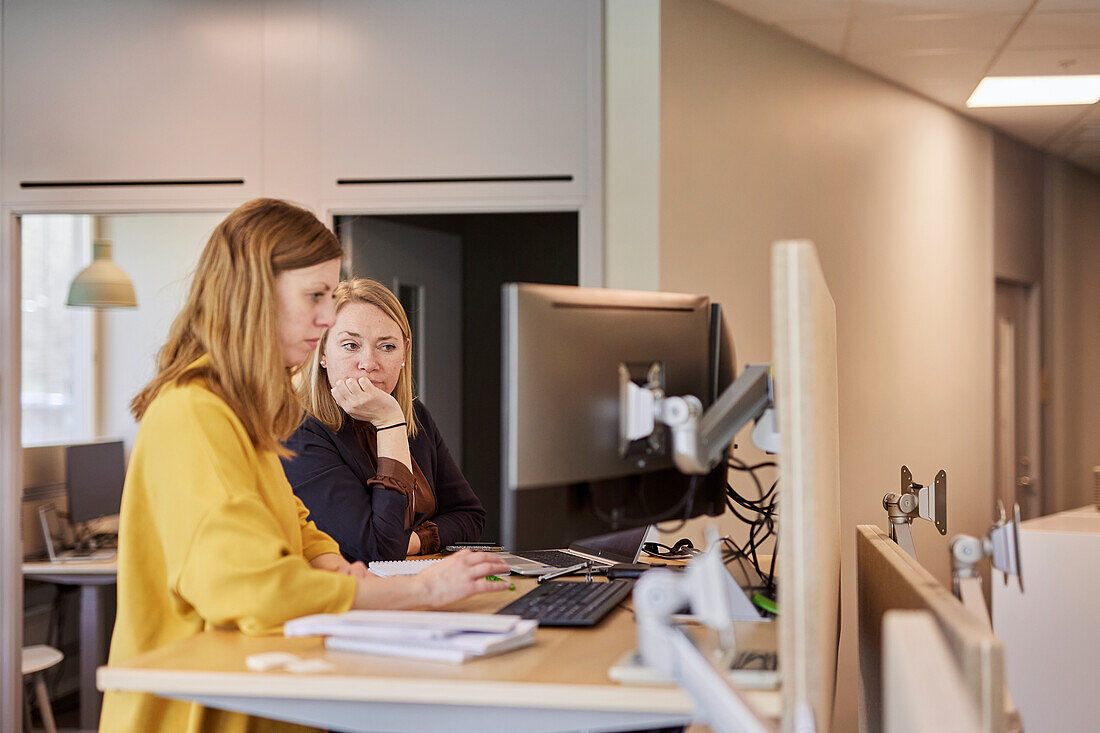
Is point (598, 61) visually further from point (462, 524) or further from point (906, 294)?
point (906, 294)

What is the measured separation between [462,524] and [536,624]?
40.0 inches

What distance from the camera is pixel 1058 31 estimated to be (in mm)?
3764


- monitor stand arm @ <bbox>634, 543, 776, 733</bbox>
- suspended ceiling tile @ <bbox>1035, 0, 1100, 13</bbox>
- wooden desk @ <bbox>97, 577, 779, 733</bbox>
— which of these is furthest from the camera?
suspended ceiling tile @ <bbox>1035, 0, 1100, 13</bbox>

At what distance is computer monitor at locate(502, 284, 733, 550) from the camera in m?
1.29

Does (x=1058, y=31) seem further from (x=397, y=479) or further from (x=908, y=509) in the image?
(x=397, y=479)

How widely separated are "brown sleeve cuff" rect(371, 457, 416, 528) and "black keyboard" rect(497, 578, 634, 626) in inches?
20.5

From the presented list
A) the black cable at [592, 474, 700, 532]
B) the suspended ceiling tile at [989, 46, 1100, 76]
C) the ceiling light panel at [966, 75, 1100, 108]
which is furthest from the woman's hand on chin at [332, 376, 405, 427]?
the ceiling light panel at [966, 75, 1100, 108]

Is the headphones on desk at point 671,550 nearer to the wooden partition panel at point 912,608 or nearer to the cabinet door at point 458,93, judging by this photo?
the wooden partition panel at point 912,608

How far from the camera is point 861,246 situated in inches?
164

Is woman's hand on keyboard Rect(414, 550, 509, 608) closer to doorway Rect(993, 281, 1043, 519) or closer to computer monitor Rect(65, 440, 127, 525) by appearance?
computer monitor Rect(65, 440, 127, 525)

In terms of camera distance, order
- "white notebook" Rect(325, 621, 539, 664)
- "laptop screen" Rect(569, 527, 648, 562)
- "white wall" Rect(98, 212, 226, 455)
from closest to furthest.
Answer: "white notebook" Rect(325, 621, 539, 664)
"laptop screen" Rect(569, 527, 648, 562)
"white wall" Rect(98, 212, 226, 455)

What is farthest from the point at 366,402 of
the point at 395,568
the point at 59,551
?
the point at 59,551

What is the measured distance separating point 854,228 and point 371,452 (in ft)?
8.47

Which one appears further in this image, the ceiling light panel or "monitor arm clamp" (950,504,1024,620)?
the ceiling light panel
